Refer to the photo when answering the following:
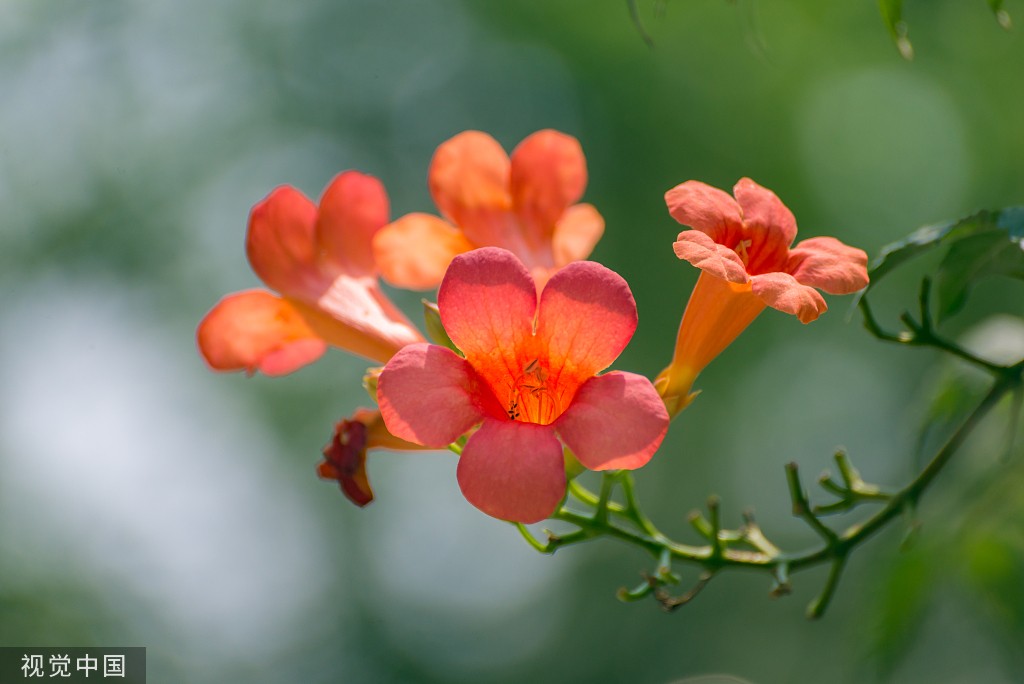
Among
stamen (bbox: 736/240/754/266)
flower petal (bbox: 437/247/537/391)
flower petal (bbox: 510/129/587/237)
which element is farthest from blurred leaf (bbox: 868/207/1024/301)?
flower petal (bbox: 510/129/587/237)

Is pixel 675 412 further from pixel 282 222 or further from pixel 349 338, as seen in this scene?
pixel 282 222

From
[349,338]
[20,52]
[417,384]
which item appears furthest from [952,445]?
[20,52]

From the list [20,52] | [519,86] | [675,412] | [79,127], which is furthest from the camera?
[519,86]

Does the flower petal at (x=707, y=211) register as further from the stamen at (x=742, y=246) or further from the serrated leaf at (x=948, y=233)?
the serrated leaf at (x=948, y=233)

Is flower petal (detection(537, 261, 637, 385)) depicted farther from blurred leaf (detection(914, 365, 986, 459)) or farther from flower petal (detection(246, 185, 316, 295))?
blurred leaf (detection(914, 365, 986, 459))

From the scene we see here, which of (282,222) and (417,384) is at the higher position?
(282,222)
